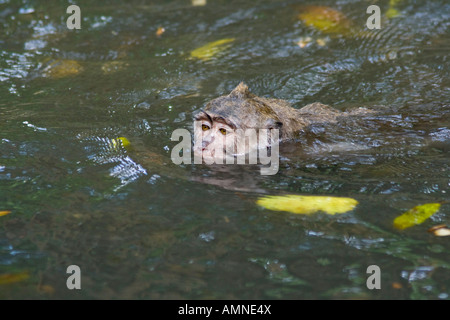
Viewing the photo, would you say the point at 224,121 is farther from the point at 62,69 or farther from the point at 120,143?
the point at 62,69

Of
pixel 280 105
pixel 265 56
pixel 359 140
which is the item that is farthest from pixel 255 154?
pixel 265 56

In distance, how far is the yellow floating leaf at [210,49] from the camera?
7465 mm

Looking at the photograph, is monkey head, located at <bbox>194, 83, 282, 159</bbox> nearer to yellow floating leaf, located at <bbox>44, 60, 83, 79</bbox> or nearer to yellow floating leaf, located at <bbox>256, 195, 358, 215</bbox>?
yellow floating leaf, located at <bbox>256, 195, 358, 215</bbox>

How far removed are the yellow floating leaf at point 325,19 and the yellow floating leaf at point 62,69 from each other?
3.29m

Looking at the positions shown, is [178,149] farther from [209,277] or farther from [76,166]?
[209,277]

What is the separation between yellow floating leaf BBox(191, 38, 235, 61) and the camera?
24.5 feet

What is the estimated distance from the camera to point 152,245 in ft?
11.9

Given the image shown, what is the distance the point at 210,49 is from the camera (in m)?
7.60

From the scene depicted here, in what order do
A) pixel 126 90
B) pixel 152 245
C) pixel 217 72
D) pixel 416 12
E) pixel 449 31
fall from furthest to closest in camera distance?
pixel 416 12 → pixel 449 31 → pixel 217 72 → pixel 126 90 → pixel 152 245

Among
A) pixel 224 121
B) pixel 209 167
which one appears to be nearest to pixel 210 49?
pixel 224 121

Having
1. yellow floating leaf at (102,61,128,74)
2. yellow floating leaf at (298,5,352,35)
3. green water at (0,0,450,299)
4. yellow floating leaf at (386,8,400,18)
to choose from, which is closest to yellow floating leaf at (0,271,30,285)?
green water at (0,0,450,299)

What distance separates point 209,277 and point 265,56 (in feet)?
15.1

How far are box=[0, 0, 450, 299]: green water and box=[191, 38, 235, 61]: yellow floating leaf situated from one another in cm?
15

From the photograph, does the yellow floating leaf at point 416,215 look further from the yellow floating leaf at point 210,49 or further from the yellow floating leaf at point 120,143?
the yellow floating leaf at point 210,49
